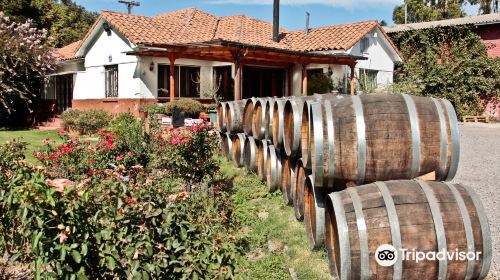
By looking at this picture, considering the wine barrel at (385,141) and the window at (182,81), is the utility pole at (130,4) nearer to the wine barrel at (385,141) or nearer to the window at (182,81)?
the window at (182,81)

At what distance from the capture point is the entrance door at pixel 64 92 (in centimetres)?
2445

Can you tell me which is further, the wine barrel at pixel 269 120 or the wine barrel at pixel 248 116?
the wine barrel at pixel 248 116

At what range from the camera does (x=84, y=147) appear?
310 inches

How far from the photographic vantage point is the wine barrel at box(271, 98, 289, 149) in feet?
23.0

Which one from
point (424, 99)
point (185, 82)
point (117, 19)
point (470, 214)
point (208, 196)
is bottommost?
point (208, 196)

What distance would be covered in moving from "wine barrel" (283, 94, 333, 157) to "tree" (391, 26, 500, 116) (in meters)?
16.6

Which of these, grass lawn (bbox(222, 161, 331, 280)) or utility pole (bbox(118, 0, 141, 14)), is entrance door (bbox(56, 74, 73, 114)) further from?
grass lawn (bbox(222, 161, 331, 280))

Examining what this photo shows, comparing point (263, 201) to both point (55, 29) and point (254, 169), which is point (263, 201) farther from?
point (55, 29)

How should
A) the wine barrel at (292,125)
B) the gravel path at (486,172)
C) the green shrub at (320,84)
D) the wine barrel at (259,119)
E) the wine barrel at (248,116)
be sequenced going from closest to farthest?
the gravel path at (486,172), the wine barrel at (292,125), the wine barrel at (259,119), the wine barrel at (248,116), the green shrub at (320,84)

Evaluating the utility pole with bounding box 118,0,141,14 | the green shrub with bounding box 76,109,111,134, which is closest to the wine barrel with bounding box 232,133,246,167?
the green shrub with bounding box 76,109,111,134

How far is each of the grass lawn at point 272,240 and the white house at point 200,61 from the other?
875 centimetres

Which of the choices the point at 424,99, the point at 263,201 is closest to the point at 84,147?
the point at 263,201

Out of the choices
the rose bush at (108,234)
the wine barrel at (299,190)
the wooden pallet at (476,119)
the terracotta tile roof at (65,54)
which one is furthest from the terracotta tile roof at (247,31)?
the rose bush at (108,234)

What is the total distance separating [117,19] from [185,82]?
4104mm
